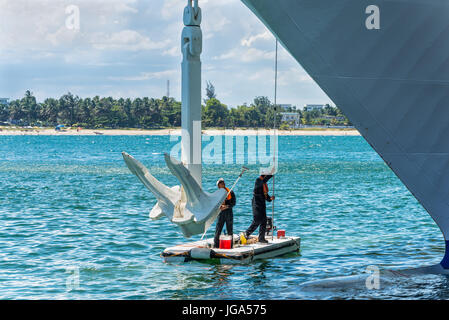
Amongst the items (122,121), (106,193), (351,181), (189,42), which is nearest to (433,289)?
(189,42)

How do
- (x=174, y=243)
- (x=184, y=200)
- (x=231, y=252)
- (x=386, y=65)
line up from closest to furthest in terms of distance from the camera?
1. (x=386, y=65)
2. (x=184, y=200)
3. (x=231, y=252)
4. (x=174, y=243)

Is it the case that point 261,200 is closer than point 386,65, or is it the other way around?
point 386,65

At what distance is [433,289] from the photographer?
12.0 meters

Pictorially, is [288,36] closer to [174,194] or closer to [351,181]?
[174,194]

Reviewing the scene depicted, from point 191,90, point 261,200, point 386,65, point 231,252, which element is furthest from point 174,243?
point 386,65

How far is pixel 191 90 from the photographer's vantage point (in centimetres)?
1272

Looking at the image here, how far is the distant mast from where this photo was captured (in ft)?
41.4

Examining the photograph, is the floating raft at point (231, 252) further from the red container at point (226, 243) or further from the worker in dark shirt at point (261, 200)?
the worker in dark shirt at point (261, 200)

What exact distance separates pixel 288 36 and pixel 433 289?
4.98m

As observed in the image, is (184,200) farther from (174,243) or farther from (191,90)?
(174,243)

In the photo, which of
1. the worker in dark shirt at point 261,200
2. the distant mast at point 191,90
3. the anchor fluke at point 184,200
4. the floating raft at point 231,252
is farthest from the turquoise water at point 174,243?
the distant mast at point 191,90

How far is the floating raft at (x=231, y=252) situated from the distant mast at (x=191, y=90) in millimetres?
2325

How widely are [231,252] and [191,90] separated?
12.0 feet

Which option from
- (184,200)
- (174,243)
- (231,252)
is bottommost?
(174,243)
